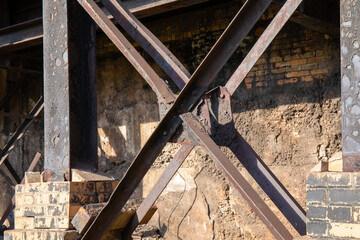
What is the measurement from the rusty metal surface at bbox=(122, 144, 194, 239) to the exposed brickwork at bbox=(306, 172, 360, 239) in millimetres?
734

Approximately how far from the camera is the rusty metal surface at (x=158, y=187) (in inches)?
113

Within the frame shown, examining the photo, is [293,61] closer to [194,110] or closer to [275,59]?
[275,59]

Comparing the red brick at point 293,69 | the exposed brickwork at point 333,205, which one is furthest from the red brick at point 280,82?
the exposed brickwork at point 333,205

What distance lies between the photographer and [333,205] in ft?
7.63

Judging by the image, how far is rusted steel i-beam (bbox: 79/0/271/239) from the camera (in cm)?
262

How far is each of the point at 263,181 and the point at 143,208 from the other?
2.50ft

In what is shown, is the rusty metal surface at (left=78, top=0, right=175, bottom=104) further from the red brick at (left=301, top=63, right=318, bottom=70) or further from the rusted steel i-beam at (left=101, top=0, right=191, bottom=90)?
the red brick at (left=301, top=63, right=318, bottom=70)

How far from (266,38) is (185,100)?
0.55 meters

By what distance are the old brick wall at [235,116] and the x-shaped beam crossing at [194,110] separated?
2197mm

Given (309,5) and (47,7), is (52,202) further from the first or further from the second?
(309,5)

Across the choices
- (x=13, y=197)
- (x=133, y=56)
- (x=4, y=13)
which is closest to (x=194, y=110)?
(x=133, y=56)

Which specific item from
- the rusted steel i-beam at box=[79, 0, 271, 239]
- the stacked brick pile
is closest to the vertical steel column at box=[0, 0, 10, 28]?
the stacked brick pile

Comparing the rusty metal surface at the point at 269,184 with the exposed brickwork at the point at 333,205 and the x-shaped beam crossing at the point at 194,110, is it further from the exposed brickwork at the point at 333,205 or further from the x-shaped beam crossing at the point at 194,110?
the exposed brickwork at the point at 333,205

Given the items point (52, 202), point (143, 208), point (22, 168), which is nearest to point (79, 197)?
point (52, 202)
